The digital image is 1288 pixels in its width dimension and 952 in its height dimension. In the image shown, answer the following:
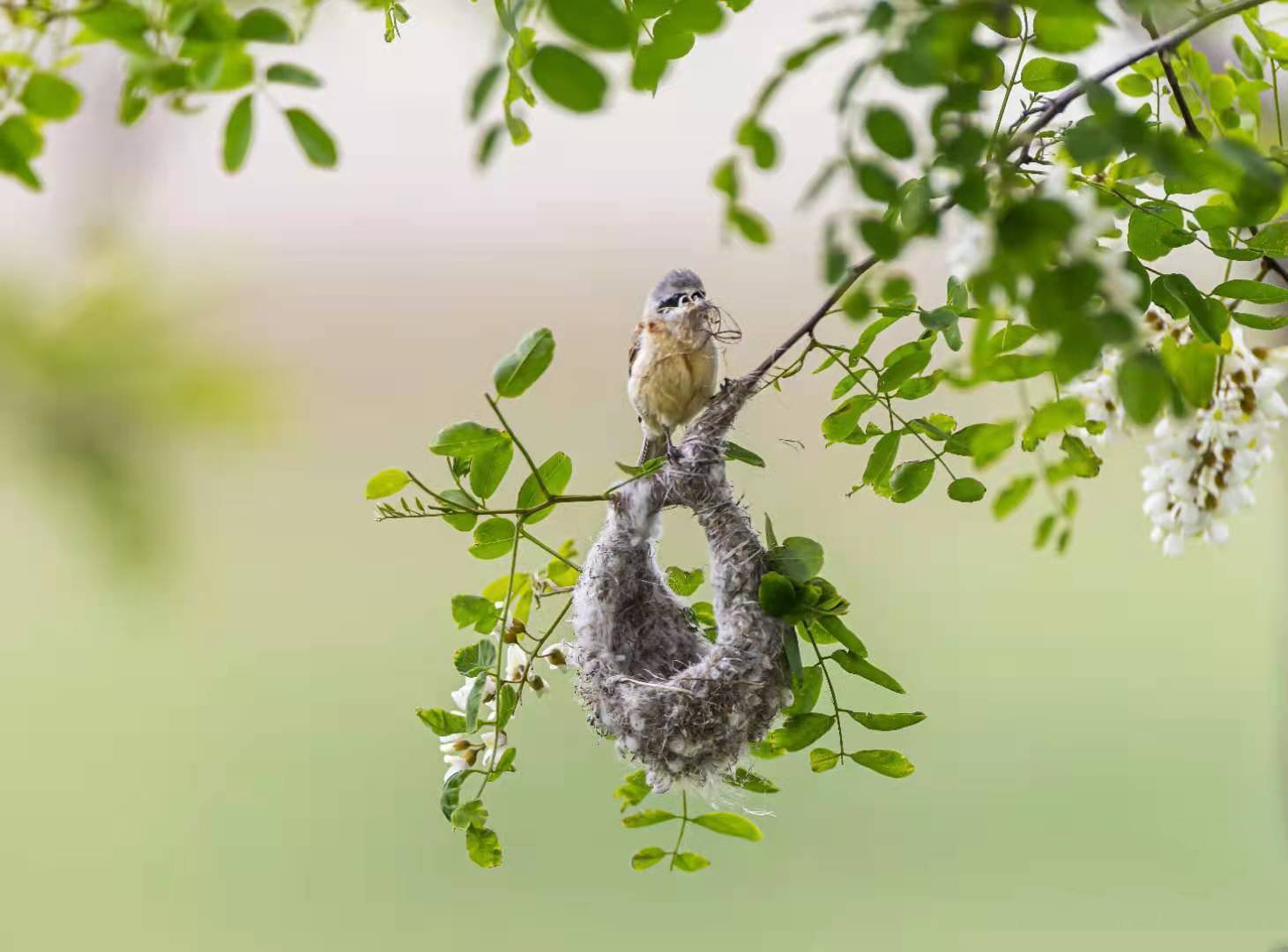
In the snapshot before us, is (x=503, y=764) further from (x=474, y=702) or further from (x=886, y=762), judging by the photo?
(x=886, y=762)

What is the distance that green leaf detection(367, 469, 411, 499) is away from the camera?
1.04m

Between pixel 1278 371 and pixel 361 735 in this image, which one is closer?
pixel 1278 371

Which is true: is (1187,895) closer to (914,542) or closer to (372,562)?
(914,542)

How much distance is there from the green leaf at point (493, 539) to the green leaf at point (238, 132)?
0.47 m

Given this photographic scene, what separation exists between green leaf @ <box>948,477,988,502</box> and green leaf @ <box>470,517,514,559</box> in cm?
41

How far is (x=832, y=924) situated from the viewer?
3240 mm

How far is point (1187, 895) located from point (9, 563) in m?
3.32

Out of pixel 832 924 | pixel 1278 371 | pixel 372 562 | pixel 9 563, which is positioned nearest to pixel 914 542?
pixel 832 924

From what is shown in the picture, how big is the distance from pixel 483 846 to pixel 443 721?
0.12 meters

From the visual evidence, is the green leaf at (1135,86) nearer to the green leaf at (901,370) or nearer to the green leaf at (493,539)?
the green leaf at (901,370)

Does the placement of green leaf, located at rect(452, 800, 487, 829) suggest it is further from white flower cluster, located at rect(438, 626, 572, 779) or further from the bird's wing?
the bird's wing

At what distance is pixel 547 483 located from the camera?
1080 millimetres

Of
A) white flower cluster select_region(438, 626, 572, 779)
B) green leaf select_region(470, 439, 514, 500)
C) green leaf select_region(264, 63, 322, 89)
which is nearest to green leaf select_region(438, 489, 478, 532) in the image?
green leaf select_region(470, 439, 514, 500)

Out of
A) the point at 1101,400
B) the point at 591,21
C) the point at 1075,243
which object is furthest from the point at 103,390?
the point at 1075,243
